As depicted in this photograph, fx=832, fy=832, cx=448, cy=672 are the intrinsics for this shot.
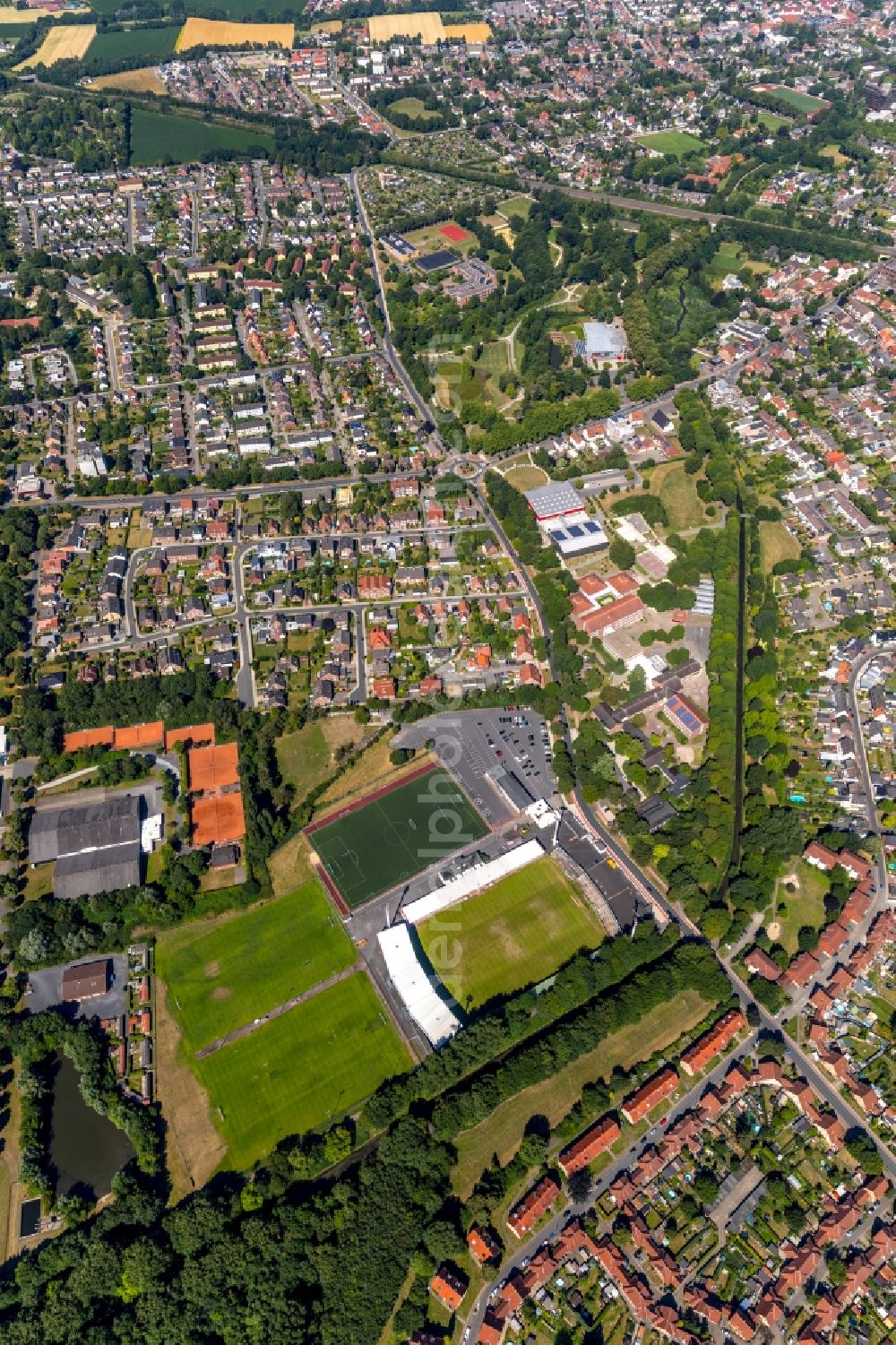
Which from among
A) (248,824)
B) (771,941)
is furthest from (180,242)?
(771,941)

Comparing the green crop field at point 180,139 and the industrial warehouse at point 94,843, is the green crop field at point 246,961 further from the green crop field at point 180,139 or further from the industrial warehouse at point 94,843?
the green crop field at point 180,139

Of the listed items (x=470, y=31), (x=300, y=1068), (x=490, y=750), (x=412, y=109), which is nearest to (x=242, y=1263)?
(x=300, y=1068)

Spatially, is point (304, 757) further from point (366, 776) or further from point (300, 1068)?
point (300, 1068)

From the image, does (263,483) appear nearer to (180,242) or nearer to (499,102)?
(180,242)

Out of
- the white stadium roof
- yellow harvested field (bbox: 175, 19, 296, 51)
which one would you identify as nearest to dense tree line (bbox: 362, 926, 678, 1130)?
the white stadium roof

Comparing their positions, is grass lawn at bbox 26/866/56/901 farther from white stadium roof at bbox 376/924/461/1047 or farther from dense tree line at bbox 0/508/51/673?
white stadium roof at bbox 376/924/461/1047

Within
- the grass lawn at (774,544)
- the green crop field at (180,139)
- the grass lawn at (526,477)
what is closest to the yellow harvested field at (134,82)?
the green crop field at (180,139)

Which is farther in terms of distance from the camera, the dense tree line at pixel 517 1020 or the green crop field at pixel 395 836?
the green crop field at pixel 395 836
